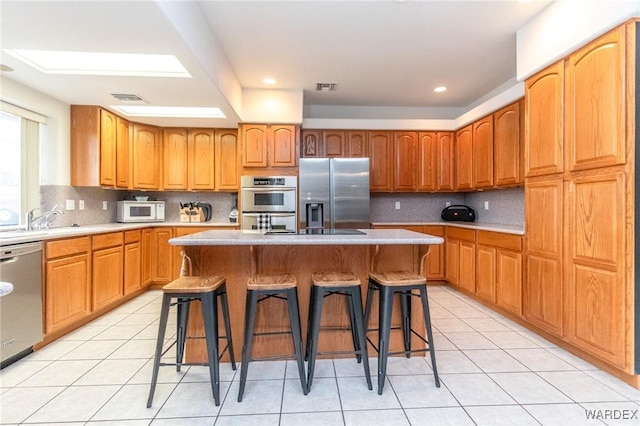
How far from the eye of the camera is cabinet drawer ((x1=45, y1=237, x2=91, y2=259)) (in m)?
2.61

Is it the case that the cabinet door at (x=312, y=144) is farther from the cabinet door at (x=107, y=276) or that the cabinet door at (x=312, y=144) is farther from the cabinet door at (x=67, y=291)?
the cabinet door at (x=67, y=291)

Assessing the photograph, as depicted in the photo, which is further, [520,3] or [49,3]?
[520,3]

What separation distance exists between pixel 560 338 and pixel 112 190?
5.22 metres

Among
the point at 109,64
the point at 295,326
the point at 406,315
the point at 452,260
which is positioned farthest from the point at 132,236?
the point at 452,260

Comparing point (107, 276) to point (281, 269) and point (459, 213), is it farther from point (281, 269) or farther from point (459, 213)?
point (459, 213)

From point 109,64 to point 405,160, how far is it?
3.69 metres

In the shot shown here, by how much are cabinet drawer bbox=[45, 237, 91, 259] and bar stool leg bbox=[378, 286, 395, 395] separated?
104 inches

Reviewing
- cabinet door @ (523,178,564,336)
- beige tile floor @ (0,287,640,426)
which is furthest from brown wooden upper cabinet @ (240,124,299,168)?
cabinet door @ (523,178,564,336)

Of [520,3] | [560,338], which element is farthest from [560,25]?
[560,338]

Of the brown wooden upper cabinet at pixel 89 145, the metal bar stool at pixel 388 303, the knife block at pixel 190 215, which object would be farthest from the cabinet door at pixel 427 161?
the brown wooden upper cabinet at pixel 89 145

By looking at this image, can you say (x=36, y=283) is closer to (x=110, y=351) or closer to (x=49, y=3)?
(x=110, y=351)

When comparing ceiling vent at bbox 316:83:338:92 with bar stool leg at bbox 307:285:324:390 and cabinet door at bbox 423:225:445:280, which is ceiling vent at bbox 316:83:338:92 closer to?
cabinet door at bbox 423:225:445:280

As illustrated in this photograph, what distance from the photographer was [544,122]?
2.65 m

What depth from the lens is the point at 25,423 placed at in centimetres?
169
